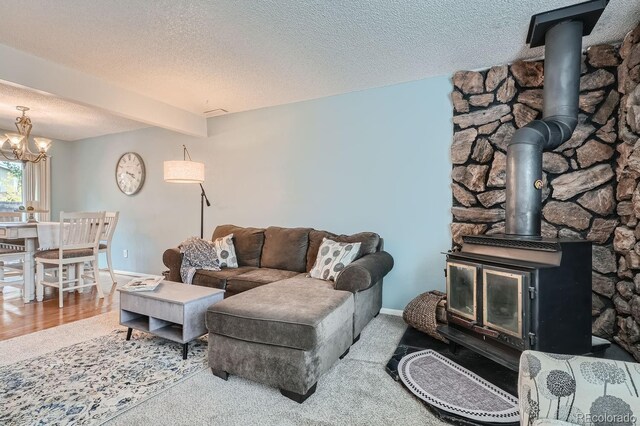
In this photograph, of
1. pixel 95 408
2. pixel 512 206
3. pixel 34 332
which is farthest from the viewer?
pixel 34 332

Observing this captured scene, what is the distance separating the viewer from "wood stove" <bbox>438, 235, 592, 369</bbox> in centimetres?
179

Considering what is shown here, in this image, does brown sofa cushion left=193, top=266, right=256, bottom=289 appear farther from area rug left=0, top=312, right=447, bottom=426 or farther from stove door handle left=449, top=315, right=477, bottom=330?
stove door handle left=449, top=315, right=477, bottom=330

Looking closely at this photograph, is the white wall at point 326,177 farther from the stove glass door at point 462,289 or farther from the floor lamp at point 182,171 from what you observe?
the stove glass door at point 462,289

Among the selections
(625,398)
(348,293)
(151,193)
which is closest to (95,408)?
(348,293)

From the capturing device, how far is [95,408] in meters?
1.68

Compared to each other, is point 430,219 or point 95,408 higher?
point 430,219

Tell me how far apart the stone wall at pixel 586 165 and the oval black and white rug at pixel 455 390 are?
3.86 ft

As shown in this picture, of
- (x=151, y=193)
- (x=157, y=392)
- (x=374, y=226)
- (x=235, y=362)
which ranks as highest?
(x=151, y=193)

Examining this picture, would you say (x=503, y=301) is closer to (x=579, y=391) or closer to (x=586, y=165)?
(x=579, y=391)

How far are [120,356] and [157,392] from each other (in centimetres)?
65

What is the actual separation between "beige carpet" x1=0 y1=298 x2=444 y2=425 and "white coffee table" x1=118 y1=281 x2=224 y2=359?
35 centimetres

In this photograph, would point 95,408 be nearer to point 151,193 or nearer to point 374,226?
point 374,226

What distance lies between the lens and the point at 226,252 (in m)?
3.53

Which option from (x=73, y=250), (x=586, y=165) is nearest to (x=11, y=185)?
(x=73, y=250)
